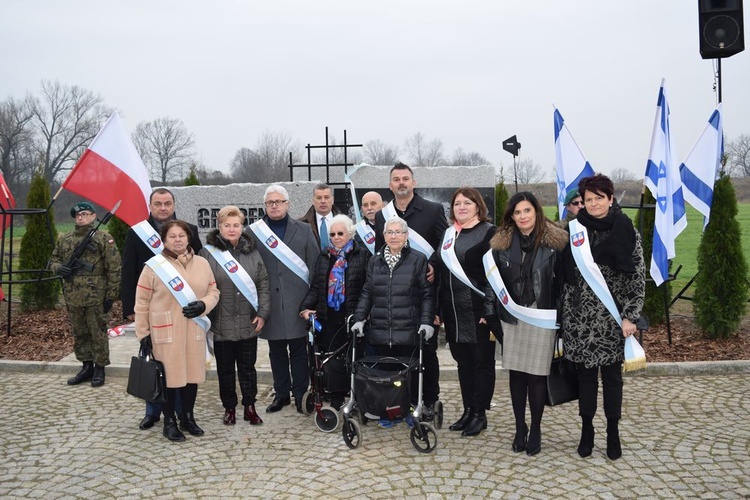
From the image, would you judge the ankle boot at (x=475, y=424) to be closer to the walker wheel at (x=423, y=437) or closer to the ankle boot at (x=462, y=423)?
the ankle boot at (x=462, y=423)

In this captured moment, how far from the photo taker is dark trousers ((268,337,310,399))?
18.0 ft

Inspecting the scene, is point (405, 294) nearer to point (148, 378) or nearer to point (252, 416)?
point (252, 416)

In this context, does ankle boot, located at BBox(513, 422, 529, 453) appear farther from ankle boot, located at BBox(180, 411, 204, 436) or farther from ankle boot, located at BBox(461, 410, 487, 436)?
ankle boot, located at BBox(180, 411, 204, 436)

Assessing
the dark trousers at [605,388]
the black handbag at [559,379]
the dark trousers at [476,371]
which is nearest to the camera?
the dark trousers at [605,388]

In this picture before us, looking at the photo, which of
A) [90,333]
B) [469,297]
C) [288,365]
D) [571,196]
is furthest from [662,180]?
[90,333]

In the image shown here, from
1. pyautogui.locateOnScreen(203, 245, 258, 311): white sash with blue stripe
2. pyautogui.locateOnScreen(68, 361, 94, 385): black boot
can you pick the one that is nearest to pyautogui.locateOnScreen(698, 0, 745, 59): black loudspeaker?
pyautogui.locateOnScreen(203, 245, 258, 311): white sash with blue stripe

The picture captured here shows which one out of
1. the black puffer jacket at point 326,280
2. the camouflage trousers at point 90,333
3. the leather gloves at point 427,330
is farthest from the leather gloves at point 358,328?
the camouflage trousers at point 90,333

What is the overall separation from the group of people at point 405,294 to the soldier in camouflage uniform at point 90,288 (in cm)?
120

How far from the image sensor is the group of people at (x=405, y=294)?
14.0ft

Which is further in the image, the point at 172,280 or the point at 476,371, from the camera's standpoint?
the point at 476,371

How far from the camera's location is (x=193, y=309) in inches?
186

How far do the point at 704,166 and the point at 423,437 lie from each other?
15.1 feet

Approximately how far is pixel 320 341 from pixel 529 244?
6.08 ft

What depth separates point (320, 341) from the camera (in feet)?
17.5
